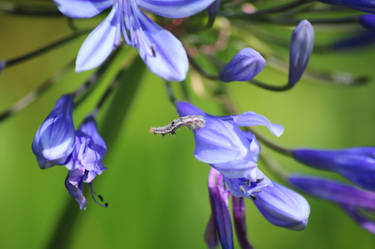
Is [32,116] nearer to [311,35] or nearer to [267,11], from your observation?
[267,11]

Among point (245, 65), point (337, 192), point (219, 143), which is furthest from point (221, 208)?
point (337, 192)

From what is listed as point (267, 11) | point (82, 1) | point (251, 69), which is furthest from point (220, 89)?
point (82, 1)

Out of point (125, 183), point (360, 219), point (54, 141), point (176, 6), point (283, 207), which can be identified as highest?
point (176, 6)

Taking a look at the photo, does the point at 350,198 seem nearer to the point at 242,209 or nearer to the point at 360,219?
the point at 360,219

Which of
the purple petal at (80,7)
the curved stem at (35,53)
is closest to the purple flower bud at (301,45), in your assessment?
the purple petal at (80,7)

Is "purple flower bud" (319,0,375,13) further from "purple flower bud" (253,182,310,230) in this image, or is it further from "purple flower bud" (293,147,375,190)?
"purple flower bud" (253,182,310,230)

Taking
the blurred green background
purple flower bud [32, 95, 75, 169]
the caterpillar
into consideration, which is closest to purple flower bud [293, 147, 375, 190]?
the caterpillar
